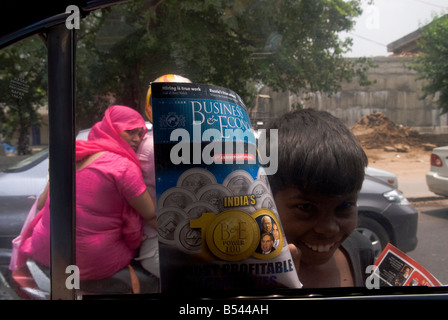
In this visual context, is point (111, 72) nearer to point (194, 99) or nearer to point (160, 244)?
point (194, 99)

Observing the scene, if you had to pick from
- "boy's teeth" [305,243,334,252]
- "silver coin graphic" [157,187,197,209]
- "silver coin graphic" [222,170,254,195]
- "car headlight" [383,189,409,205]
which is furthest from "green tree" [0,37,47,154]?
"car headlight" [383,189,409,205]

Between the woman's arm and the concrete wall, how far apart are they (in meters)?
0.57

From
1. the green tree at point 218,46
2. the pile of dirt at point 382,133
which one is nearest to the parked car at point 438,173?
the pile of dirt at point 382,133

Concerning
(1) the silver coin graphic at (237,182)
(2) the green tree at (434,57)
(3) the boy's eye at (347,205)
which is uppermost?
(2) the green tree at (434,57)

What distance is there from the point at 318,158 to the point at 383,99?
43 centimetres

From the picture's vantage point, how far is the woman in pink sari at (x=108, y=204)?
4.83 feet

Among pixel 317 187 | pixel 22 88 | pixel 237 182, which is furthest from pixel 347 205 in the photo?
pixel 22 88

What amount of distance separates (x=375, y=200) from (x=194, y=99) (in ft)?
3.42

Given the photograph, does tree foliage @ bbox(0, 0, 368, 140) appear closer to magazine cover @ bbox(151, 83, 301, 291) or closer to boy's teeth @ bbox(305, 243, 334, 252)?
magazine cover @ bbox(151, 83, 301, 291)

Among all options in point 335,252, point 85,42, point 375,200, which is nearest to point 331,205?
point 335,252

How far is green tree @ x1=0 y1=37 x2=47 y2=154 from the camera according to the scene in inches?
54.3

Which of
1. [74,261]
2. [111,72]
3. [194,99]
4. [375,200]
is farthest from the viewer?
[375,200]

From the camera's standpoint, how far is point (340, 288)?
1.39 m

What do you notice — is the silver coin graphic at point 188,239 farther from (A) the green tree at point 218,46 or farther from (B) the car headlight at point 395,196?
(B) the car headlight at point 395,196
